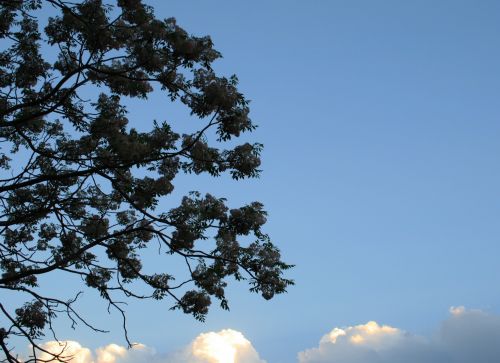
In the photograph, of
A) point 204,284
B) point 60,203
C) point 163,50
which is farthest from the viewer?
point 60,203

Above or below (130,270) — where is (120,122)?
above

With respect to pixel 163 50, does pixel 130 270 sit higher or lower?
lower

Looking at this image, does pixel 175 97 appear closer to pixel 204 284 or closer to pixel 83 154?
pixel 83 154

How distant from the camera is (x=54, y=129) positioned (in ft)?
52.4

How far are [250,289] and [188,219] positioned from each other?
222 centimetres

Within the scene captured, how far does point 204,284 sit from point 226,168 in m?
2.92

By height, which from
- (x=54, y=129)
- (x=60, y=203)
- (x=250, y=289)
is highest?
(x=54, y=129)

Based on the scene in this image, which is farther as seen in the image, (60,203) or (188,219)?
(60,203)

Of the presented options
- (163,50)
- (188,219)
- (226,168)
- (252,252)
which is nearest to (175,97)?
(163,50)

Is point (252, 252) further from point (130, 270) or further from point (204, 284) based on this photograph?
point (130, 270)

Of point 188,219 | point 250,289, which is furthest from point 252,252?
→ point 188,219

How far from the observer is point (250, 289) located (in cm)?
1368

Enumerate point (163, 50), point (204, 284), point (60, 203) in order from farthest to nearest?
1. point (60, 203)
2. point (204, 284)
3. point (163, 50)

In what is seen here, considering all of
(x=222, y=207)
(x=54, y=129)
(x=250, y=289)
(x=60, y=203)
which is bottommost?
(x=250, y=289)
